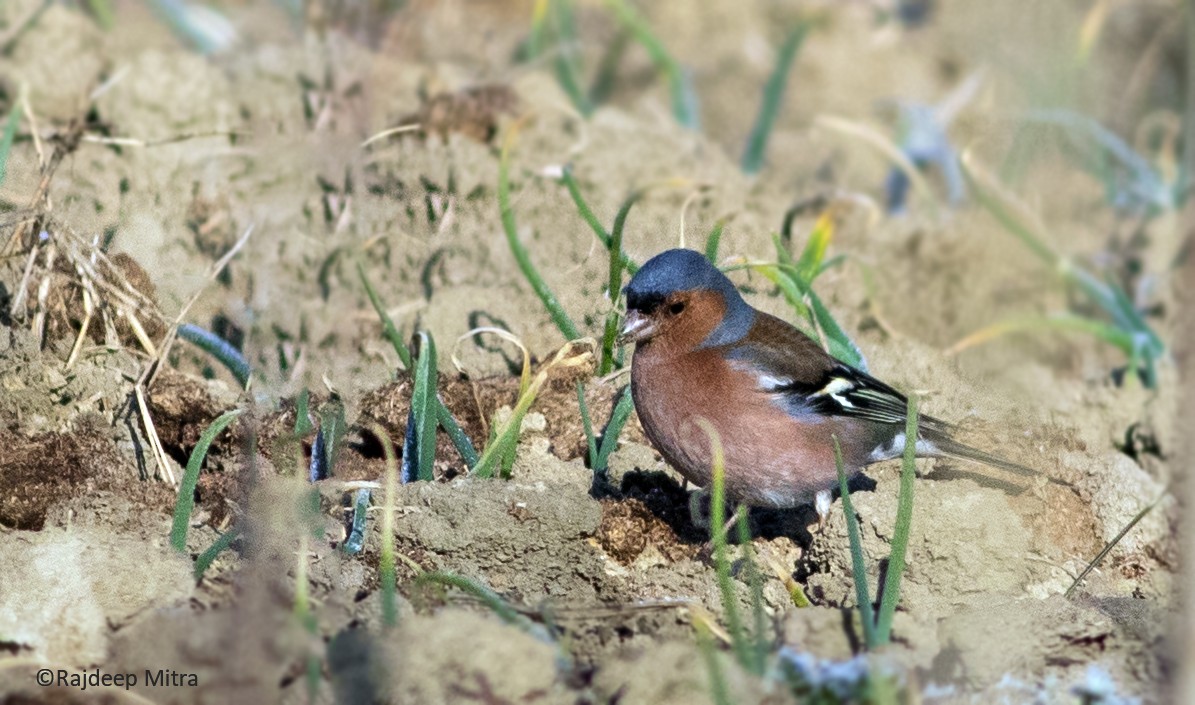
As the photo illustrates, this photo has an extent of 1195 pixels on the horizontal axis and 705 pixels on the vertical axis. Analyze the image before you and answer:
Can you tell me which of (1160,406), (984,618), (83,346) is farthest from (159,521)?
(1160,406)

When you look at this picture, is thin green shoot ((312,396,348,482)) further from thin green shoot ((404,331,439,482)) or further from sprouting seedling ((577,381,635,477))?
sprouting seedling ((577,381,635,477))

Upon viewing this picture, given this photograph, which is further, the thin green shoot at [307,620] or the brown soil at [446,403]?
the brown soil at [446,403]

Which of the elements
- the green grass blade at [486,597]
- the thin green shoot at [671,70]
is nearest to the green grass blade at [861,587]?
the green grass blade at [486,597]

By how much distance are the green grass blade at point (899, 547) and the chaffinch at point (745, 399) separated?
0.69 m

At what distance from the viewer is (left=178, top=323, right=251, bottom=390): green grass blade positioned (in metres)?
4.02

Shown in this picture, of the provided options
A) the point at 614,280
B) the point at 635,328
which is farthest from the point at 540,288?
the point at 635,328

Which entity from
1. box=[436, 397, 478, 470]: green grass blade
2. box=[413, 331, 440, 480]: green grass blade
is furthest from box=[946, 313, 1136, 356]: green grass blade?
box=[413, 331, 440, 480]: green grass blade

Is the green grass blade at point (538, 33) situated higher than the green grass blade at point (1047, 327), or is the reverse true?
the green grass blade at point (538, 33)

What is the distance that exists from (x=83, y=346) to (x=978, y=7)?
6.51 m

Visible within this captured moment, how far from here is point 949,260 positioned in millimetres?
6094

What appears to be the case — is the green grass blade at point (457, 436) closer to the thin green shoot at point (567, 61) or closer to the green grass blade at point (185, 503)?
the green grass blade at point (185, 503)

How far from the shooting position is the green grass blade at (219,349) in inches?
158

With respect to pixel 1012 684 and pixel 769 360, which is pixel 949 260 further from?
pixel 1012 684

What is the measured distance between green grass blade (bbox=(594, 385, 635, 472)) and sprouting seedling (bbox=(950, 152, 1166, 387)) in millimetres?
1553
